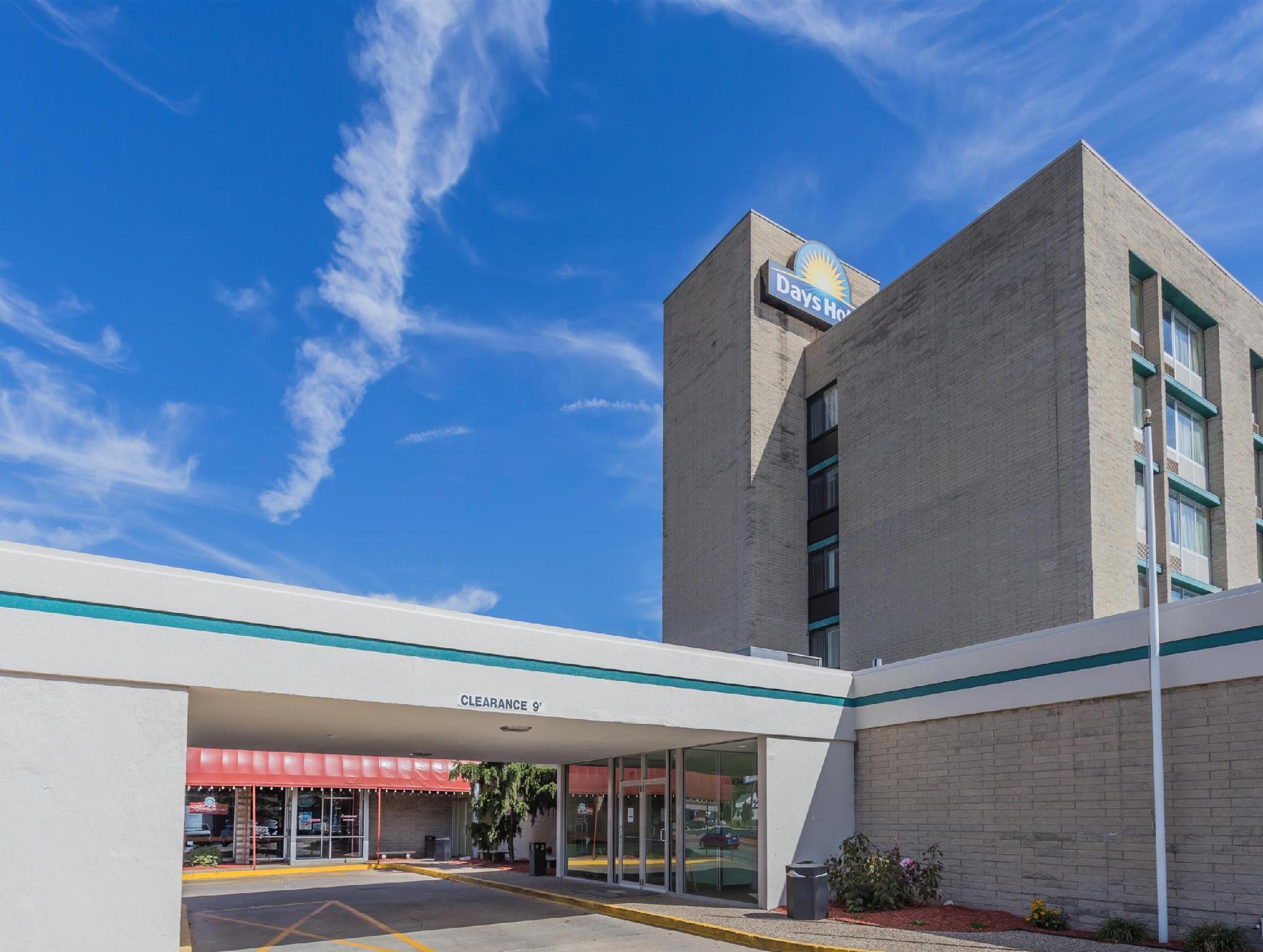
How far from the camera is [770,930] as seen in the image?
15.6m

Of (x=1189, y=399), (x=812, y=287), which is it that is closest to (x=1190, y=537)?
(x=1189, y=399)

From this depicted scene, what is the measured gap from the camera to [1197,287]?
31234mm

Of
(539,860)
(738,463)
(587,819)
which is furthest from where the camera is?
(738,463)

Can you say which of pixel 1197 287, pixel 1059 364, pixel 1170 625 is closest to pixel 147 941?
pixel 1170 625

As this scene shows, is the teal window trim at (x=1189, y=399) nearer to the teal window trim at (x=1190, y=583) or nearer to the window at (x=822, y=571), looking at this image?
the teal window trim at (x=1190, y=583)

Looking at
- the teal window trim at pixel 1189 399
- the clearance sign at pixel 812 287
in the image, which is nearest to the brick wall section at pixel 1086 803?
the teal window trim at pixel 1189 399

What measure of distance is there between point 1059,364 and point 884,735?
1217 centimetres

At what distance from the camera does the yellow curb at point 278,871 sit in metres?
30.4

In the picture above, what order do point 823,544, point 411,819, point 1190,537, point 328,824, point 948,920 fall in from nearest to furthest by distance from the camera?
point 948,920 < point 1190,537 < point 328,824 < point 823,544 < point 411,819

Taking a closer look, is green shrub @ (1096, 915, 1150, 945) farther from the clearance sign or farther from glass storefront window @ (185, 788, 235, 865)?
glass storefront window @ (185, 788, 235, 865)

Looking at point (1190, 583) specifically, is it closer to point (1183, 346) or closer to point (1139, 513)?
point (1139, 513)

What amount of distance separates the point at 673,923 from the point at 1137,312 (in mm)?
21730

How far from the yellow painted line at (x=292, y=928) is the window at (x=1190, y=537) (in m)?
22.8

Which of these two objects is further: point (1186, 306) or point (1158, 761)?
point (1186, 306)
